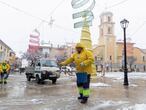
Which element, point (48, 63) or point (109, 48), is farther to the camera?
point (109, 48)

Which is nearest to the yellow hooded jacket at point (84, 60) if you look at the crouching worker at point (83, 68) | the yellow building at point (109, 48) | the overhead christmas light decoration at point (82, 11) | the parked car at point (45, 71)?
the crouching worker at point (83, 68)

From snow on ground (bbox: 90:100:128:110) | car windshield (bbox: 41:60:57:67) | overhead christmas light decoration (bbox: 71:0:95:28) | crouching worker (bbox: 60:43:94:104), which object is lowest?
snow on ground (bbox: 90:100:128:110)

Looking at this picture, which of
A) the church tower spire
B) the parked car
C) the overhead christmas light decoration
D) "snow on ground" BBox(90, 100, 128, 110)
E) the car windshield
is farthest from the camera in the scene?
the church tower spire

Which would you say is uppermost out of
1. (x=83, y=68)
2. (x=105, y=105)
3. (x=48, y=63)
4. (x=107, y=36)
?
(x=107, y=36)

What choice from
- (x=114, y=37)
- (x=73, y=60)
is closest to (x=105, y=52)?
(x=114, y=37)

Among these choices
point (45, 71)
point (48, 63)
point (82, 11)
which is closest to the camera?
point (45, 71)

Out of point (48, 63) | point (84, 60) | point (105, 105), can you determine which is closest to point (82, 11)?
point (48, 63)

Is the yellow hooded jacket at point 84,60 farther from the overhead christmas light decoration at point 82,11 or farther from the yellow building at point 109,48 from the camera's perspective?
the yellow building at point 109,48

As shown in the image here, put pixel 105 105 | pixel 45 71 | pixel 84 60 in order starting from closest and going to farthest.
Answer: pixel 105 105
pixel 84 60
pixel 45 71

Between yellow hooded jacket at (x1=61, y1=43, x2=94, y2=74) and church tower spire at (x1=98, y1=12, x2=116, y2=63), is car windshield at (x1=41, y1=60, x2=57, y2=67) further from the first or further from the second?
church tower spire at (x1=98, y1=12, x2=116, y2=63)

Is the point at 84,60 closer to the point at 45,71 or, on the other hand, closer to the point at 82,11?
the point at 45,71

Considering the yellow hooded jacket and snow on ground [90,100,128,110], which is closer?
snow on ground [90,100,128,110]

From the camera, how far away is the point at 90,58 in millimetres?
8961

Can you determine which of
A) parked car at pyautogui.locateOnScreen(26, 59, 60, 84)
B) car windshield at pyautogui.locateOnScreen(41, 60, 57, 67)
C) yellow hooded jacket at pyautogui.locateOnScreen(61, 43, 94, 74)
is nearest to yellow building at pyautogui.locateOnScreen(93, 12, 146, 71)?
car windshield at pyautogui.locateOnScreen(41, 60, 57, 67)
